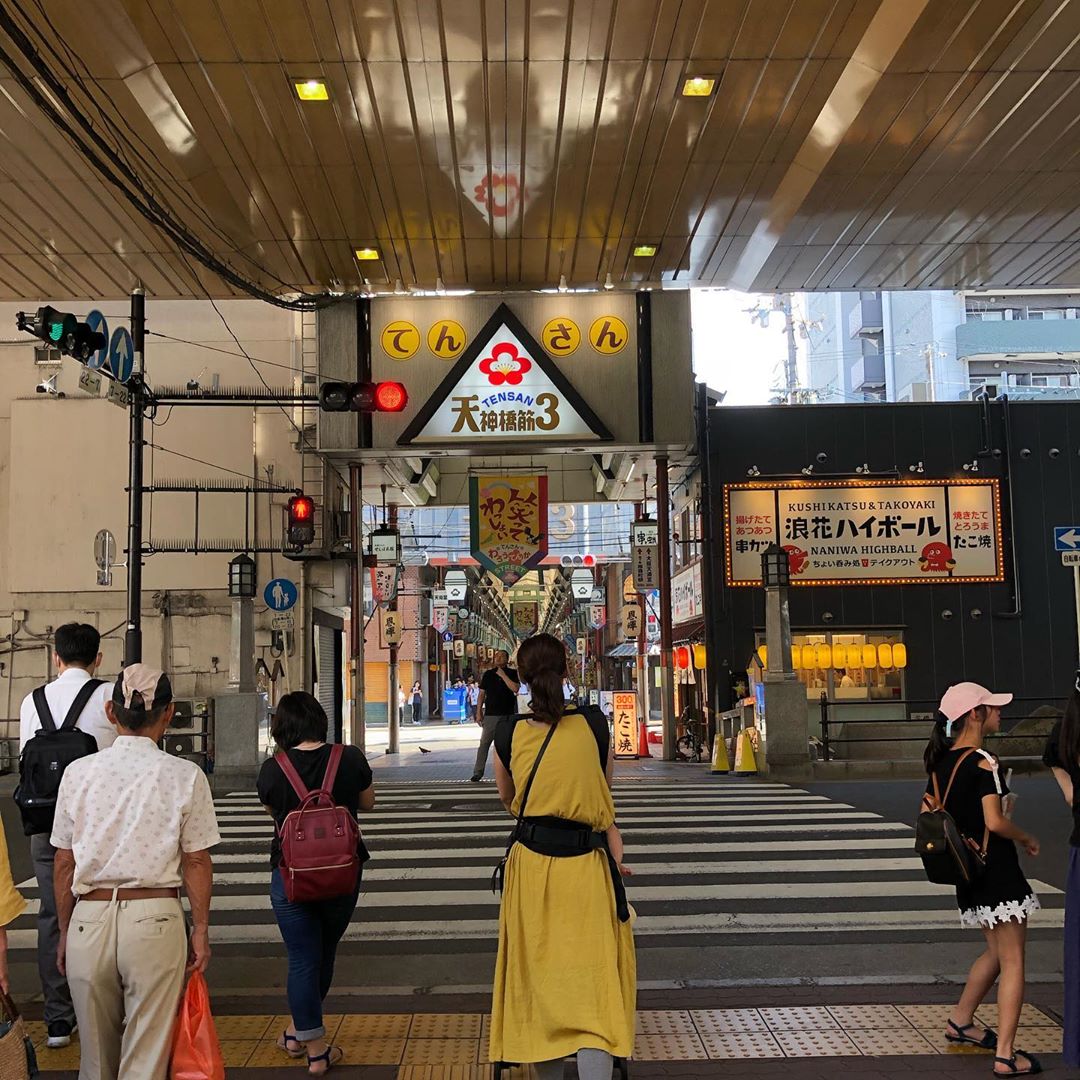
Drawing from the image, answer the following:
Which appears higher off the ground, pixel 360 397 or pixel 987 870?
pixel 360 397

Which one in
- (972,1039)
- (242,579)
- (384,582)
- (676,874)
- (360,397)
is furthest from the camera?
(384,582)

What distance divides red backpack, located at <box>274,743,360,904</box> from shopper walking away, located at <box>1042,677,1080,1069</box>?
304 centimetres

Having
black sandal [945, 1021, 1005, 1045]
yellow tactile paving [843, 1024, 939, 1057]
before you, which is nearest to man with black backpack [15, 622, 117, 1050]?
yellow tactile paving [843, 1024, 939, 1057]

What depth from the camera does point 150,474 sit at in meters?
25.0

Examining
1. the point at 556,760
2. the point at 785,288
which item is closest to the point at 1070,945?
the point at 556,760

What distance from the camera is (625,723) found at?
24.8 meters

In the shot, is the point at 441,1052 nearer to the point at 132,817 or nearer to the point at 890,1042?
the point at 890,1042

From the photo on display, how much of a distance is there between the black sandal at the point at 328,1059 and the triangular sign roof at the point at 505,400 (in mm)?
15853

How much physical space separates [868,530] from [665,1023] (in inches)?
826

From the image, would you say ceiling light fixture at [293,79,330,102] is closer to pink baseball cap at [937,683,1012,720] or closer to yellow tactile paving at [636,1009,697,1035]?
pink baseball cap at [937,683,1012,720]

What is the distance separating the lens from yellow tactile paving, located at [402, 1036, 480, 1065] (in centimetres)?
548

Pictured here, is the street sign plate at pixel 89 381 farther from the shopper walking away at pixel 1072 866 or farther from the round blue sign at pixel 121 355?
the shopper walking away at pixel 1072 866

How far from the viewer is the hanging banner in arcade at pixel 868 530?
25.8 m

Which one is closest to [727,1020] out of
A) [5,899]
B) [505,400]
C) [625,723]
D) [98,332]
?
[5,899]
